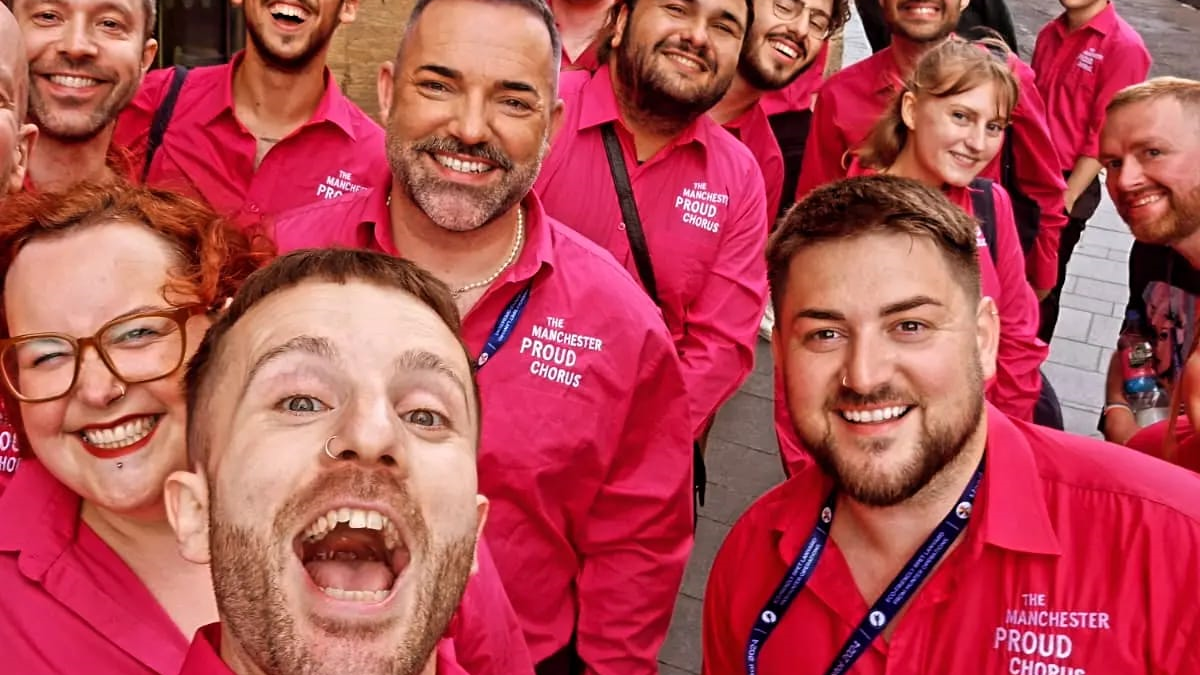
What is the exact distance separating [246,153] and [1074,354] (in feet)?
17.0

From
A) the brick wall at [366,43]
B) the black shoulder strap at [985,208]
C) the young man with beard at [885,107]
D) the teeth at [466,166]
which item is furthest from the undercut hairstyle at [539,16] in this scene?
the brick wall at [366,43]

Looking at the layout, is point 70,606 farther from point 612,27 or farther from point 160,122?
point 612,27

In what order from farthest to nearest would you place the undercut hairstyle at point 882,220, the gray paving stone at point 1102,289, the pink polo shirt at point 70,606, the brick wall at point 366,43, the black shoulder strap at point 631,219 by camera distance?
the gray paving stone at point 1102,289 < the brick wall at point 366,43 < the black shoulder strap at point 631,219 < the undercut hairstyle at point 882,220 < the pink polo shirt at point 70,606

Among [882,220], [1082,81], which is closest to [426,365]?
[882,220]

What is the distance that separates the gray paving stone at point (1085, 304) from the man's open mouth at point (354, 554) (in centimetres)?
698

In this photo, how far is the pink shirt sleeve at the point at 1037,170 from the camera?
5.50 m

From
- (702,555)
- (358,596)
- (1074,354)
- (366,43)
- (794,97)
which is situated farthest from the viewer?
(1074,354)

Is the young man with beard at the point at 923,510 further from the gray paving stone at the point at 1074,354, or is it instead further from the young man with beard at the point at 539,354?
the gray paving stone at the point at 1074,354

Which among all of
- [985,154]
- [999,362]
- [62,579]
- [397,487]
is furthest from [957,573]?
[985,154]

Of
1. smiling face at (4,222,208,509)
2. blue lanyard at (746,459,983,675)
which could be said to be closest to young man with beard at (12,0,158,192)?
smiling face at (4,222,208,509)

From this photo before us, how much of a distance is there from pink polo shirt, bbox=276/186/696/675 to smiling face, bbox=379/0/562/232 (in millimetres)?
172

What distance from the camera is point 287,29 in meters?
4.16

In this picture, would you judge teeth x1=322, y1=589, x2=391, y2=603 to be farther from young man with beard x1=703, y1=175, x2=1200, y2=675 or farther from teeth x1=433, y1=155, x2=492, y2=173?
teeth x1=433, y1=155, x2=492, y2=173

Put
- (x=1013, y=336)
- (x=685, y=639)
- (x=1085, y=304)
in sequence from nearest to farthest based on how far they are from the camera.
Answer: (x=1013, y=336), (x=685, y=639), (x=1085, y=304)
